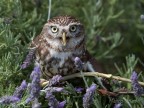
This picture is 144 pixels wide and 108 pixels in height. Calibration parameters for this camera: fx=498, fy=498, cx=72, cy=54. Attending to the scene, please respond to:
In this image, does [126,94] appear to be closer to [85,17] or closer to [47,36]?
[47,36]

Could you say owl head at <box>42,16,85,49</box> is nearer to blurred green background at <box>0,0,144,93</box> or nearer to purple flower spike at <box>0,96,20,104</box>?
blurred green background at <box>0,0,144,93</box>

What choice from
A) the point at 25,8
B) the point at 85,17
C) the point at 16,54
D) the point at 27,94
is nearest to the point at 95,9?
the point at 85,17

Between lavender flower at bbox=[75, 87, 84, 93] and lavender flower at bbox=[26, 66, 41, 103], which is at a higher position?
lavender flower at bbox=[26, 66, 41, 103]

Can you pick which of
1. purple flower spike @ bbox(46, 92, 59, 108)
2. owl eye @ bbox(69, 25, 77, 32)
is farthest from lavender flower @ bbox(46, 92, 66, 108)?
owl eye @ bbox(69, 25, 77, 32)

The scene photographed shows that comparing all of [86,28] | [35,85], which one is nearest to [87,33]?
[86,28]

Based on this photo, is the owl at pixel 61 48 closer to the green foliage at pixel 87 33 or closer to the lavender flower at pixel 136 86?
the green foliage at pixel 87 33

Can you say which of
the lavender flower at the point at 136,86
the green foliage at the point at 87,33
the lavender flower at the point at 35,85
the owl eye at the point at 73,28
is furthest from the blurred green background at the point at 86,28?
the lavender flower at the point at 136,86

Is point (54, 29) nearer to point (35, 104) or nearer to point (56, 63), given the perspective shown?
point (56, 63)
